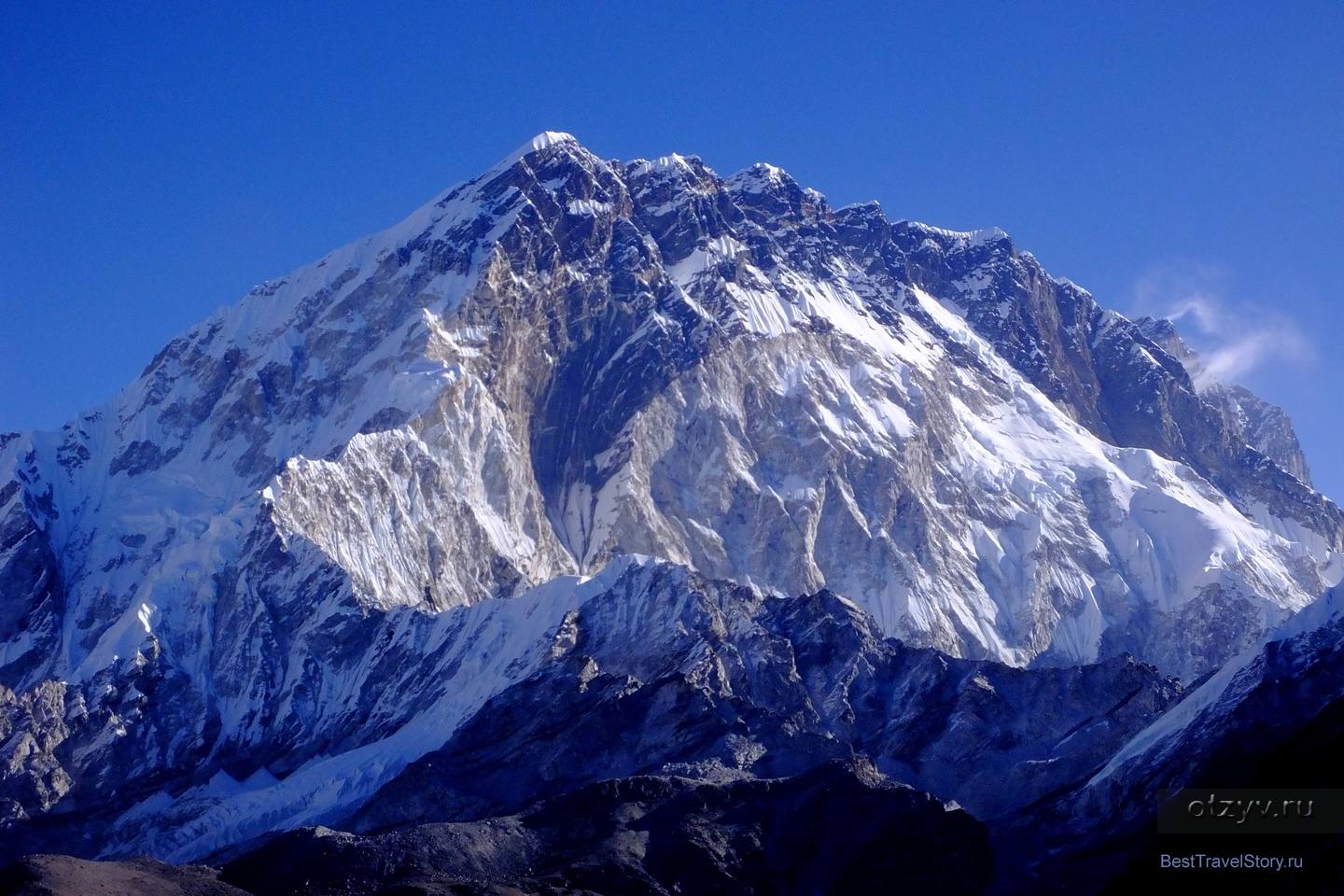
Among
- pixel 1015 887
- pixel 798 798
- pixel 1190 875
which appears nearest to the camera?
pixel 1190 875

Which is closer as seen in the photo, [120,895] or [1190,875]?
[1190,875]

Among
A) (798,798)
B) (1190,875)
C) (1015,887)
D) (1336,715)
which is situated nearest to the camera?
(1190,875)

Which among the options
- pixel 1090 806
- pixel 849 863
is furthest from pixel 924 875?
pixel 1090 806

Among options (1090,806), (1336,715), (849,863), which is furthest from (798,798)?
(1336,715)

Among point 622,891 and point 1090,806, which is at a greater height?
point 1090,806

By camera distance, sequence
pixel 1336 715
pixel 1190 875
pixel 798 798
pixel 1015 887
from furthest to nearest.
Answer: pixel 798 798
pixel 1015 887
pixel 1336 715
pixel 1190 875

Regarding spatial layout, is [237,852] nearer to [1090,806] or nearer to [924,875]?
[924,875]

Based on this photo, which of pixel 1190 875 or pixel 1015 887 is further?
pixel 1015 887

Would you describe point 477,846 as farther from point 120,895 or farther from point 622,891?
point 120,895

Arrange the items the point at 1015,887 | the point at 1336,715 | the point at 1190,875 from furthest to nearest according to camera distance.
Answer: the point at 1015,887 → the point at 1336,715 → the point at 1190,875
